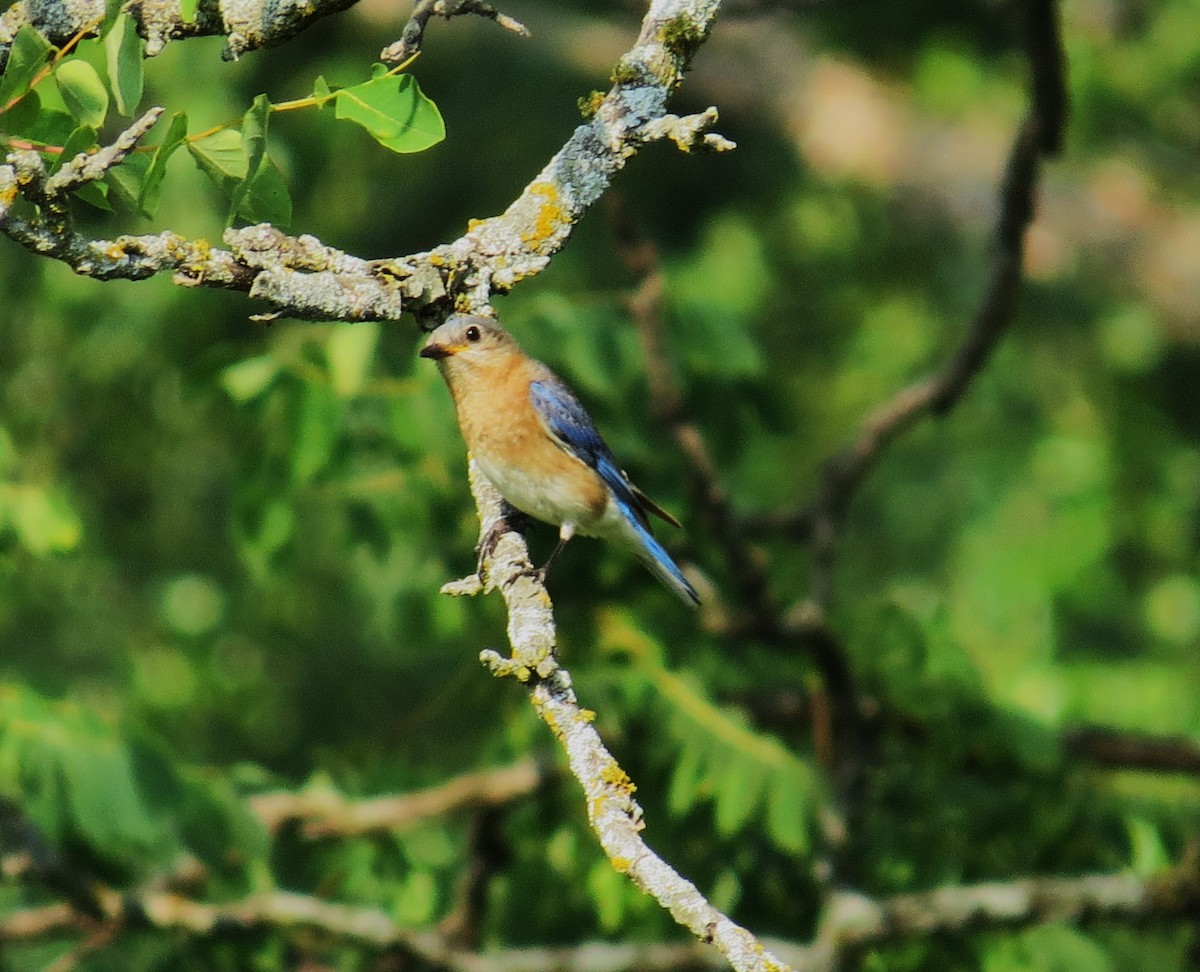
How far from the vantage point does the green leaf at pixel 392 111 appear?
3.11 m

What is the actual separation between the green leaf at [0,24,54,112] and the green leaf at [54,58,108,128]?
6cm

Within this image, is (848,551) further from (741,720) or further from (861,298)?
(741,720)

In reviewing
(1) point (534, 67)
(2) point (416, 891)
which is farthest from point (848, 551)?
(2) point (416, 891)

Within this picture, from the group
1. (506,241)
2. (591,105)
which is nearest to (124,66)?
(506,241)

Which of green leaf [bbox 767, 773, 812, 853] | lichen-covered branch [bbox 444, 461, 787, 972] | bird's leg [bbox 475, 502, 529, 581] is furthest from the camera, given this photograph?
green leaf [bbox 767, 773, 812, 853]

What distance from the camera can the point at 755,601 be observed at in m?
6.16

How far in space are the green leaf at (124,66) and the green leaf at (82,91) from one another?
3 centimetres

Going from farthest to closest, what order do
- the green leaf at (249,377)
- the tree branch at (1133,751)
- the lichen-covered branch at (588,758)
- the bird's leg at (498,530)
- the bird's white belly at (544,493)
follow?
the tree branch at (1133,751)
the green leaf at (249,377)
the bird's white belly at (544,493)
the bird's leg at (498,530)
the lichen-covered branch at (588,758)

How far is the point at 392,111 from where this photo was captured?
3.12m

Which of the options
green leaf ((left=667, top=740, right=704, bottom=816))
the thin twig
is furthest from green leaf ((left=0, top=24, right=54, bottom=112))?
green leaf ((left=667, top=740, right=704, bottom=816))

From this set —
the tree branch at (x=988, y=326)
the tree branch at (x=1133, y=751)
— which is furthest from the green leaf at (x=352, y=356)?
the tree branch at (x=1133, y=751)

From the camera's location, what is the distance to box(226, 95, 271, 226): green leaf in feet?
9.82

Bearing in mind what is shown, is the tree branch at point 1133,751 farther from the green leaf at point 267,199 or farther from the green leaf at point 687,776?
the green leaf at point 267,199

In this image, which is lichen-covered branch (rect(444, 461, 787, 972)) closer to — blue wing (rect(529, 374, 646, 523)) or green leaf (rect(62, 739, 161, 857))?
blue wing (rect(529, 374, 646, 523))
